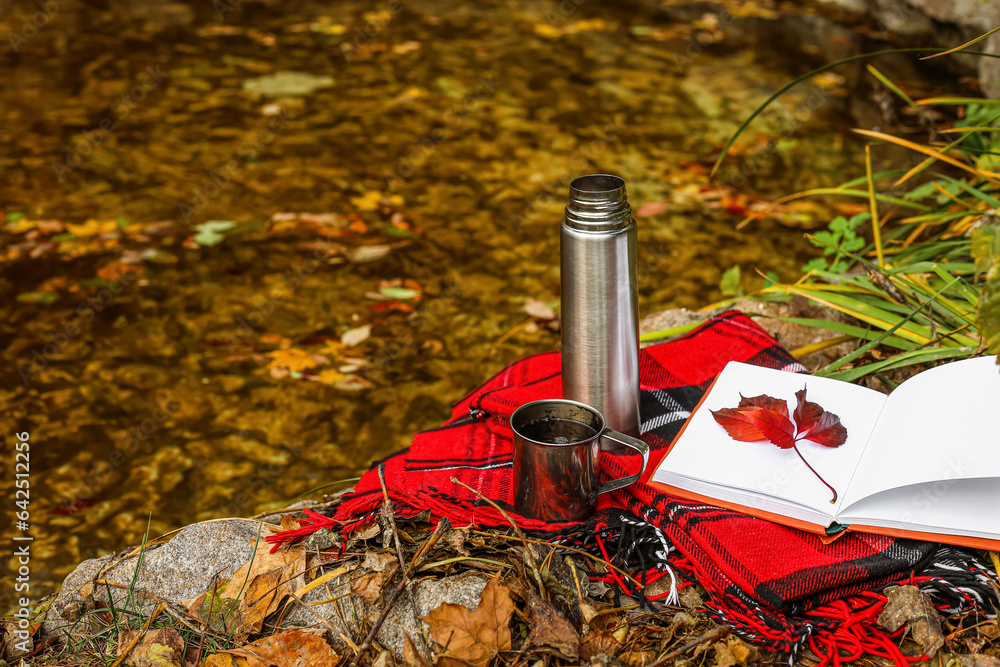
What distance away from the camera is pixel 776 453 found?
4.07ft

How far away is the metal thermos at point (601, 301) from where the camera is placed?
3.92 ft

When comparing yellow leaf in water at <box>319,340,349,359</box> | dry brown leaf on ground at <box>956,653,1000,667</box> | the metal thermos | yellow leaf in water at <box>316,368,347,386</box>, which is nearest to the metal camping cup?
the metal thermos

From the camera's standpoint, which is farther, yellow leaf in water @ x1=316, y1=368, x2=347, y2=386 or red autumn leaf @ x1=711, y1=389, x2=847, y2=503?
yellow leaf in water @ x1=316, y1=368, x2=347, y2=386

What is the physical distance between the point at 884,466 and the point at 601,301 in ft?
1.60

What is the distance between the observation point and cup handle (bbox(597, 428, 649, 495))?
1.17 meters

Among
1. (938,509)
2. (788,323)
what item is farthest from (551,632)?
(788,323)

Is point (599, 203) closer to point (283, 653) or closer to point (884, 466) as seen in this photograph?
point (884, 466)

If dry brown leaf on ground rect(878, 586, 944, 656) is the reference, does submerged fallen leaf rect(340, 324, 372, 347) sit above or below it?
below

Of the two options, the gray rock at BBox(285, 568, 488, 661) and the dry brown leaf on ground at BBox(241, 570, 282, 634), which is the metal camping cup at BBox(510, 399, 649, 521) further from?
the dry brown leaf on ground at BBox(241, 570, 282, 634)

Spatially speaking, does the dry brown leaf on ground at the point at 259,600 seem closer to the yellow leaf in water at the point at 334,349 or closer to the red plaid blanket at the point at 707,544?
the red plaid blanket at the point at 707,544

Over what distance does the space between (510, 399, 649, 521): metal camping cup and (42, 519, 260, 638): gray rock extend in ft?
1.59

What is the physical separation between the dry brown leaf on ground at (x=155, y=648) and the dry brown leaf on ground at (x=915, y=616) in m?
0.99

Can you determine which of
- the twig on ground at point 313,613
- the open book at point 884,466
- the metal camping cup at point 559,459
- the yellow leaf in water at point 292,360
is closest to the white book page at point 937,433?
the open book at point 884,466

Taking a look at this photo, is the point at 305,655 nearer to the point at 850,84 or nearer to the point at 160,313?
the point at 160,313
